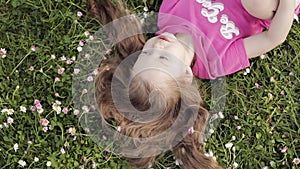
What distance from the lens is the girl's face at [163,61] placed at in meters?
1.99

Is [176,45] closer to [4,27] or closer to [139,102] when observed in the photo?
[139,102]

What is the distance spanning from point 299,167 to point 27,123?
1.14m

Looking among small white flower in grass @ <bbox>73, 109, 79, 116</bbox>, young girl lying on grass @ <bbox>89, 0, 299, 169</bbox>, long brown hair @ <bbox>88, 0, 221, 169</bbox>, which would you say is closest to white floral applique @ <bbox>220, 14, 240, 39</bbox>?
young girl lying on grass @ <bbox>89, 0, 299, 169</bbox>

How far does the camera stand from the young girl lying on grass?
2.10 meters

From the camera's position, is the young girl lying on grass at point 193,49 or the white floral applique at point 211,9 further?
the white floral applique at point 211,9

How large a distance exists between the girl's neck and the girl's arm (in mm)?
224

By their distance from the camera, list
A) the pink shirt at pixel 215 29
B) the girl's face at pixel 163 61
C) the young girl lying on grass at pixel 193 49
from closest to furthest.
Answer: the girl's face at pixel 163 61 → the young girl lying on grass at pixel 193 49 → the pink shirt at pixel 215 29

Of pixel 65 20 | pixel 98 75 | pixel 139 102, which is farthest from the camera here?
pixel 65 20

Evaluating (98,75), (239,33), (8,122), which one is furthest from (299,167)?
(8,122)

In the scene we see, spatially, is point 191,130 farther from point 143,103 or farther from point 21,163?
point 21,163

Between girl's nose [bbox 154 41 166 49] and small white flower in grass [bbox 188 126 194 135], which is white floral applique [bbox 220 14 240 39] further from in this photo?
small white flower in grass [bbox 188 126 194 135]

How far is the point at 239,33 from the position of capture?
7.36 feet

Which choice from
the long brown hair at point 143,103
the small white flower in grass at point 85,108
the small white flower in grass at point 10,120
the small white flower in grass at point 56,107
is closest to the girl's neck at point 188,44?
the long brown hair at point 143,103

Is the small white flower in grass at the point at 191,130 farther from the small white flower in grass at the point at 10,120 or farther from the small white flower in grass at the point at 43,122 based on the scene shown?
the small white flower in grass at the point at 10,120
